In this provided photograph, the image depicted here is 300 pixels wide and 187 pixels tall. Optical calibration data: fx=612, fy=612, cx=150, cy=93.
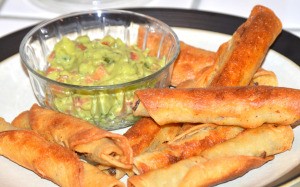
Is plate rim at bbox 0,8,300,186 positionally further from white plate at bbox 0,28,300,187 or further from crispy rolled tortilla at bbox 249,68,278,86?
crispy rolled tortilla at bbox 249,68,278,86

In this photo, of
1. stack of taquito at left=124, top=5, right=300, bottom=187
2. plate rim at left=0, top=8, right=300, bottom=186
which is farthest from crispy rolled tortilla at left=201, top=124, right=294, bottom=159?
plate rim at left=0, top=8, right=300, bottom=186

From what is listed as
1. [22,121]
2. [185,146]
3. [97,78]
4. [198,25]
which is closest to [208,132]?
[185,146]

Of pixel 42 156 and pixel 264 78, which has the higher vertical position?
pixel 264 78

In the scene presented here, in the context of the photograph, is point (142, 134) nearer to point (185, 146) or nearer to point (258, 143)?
point (185, 146)

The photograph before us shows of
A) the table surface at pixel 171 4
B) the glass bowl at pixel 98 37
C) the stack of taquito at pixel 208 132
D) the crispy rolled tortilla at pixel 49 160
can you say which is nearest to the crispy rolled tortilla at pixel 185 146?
the stack of taquito at pixel 208 132

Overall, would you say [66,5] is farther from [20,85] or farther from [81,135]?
[81,135]

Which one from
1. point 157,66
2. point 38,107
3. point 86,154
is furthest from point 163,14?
point 86,154

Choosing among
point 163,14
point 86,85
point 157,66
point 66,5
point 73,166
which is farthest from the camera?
point 66,5
